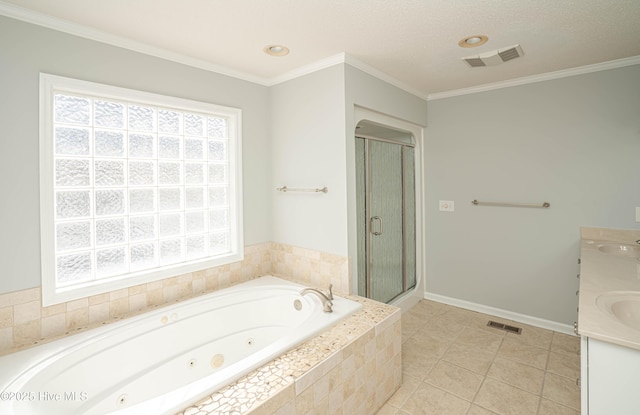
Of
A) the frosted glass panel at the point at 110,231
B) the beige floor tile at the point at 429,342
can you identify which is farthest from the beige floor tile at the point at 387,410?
the frosted glass panel at the point at 110,231

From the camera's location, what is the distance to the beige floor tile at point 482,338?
265cm

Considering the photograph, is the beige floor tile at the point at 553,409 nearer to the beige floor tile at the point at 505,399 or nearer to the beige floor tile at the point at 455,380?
the beige floor tile at the point at 505,399

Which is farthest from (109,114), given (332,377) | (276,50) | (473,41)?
(473,41)

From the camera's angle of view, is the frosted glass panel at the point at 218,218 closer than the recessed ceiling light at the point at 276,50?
No

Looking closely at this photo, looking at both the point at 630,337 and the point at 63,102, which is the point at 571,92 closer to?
the point at 630,337

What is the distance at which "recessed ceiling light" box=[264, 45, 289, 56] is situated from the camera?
7.18 ft

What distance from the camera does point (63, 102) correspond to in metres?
1.90

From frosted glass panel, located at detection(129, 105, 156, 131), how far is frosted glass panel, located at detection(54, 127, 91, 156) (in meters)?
0.28

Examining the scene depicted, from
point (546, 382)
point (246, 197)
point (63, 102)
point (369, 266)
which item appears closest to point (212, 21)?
point (63, 102)

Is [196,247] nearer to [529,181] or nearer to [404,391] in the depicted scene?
[404,391]

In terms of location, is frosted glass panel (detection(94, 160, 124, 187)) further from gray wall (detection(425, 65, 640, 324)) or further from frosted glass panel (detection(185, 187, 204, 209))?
gray wall (detection(425, 65, 640, 324))

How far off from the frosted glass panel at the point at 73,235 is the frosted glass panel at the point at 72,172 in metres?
0.25

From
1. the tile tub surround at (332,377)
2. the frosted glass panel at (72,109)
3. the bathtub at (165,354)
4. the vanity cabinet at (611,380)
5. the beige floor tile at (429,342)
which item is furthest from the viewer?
the beige floor tile at (429,342)

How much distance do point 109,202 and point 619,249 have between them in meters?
3.74
